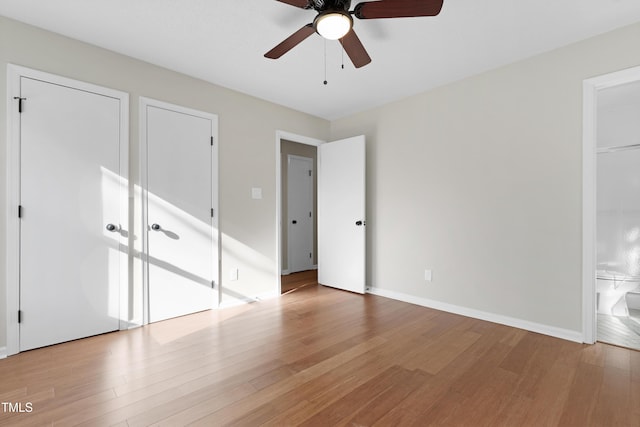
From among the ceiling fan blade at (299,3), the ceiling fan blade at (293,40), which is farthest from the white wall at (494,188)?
the ceiling fan blade at (299,3)

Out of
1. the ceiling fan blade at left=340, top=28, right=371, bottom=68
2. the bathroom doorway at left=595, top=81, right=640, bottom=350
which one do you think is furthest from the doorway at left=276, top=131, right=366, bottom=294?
the bathroom doorway at left=595, top=81, right=640, bottom=350

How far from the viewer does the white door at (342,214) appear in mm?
3990

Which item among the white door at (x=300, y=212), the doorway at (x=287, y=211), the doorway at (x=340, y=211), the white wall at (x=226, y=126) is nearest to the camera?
the white wall at (x=226, y=126)

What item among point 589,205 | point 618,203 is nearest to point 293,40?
point 589,205

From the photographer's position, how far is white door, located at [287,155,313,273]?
217 inches

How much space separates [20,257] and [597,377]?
418cm

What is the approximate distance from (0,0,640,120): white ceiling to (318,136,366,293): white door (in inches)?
42.0

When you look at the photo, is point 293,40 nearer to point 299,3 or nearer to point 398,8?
point 299,3

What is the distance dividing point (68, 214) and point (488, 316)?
3.96 metres

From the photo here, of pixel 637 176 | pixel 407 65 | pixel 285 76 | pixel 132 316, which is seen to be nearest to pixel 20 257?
pixel 132 316

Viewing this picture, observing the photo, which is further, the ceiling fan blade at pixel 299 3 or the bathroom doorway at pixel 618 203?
the bathroom doorway at pixel 618 203

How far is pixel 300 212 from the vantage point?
Answer: 5.69m

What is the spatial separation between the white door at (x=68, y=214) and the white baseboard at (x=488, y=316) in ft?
9.90

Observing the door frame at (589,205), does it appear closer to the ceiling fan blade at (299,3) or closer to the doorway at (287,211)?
the ceiling fan blade at (299,3)
